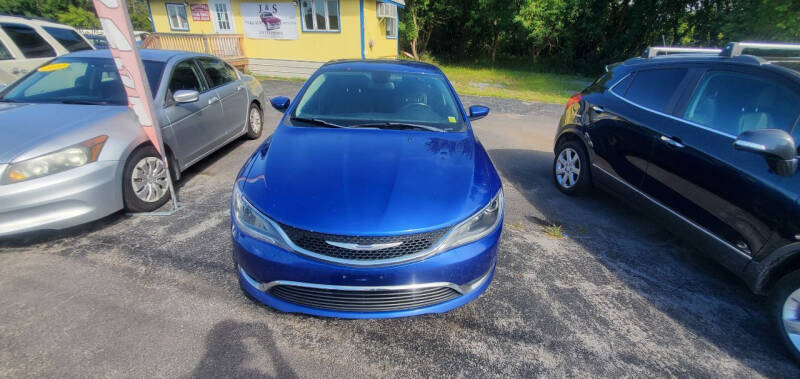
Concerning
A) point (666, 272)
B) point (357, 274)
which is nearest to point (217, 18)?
point (357, 274)

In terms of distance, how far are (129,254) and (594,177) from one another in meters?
4.58

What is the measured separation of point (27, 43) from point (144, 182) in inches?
210

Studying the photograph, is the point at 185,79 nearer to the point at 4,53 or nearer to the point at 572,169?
the point at 4,53

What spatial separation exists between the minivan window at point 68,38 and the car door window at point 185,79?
4.32 metres

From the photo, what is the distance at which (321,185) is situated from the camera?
2102 mm

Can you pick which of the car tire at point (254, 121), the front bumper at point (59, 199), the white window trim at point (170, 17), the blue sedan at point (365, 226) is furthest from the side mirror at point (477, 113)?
the white window trim at point (170, 17)

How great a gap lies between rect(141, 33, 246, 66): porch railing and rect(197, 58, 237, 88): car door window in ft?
30.2

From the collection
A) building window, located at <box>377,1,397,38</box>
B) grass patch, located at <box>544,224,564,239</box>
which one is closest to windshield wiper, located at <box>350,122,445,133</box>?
grass patch, located at <box>544,224,564,239</box>

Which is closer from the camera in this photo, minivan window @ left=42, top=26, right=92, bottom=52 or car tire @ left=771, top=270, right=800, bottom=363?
car tire @ left=771, top=270, right=800, bottom=363

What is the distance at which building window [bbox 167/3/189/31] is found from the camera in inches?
602

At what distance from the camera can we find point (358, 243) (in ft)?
6.04

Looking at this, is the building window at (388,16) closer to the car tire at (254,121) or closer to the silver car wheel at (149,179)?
the car tire at (254,121)

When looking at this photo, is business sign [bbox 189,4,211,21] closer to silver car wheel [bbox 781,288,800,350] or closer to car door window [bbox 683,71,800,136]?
car door window [bbox 683,71,800,136]

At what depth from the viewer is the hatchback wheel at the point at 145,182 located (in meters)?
3.30
